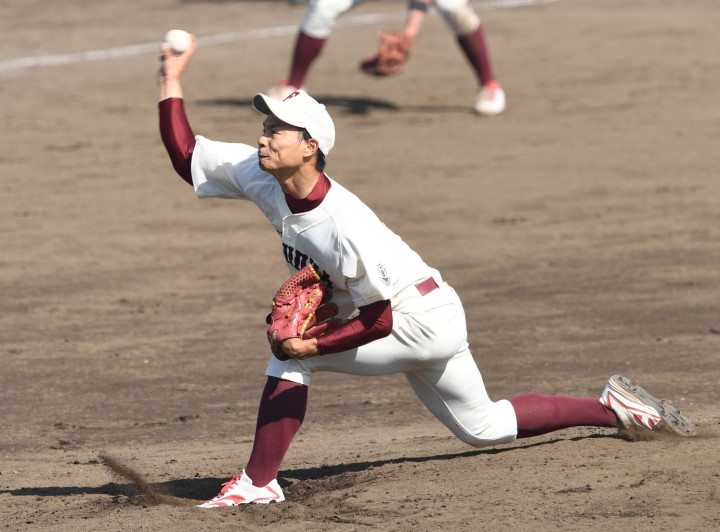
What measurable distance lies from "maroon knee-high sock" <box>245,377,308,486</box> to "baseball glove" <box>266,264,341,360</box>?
166 mm

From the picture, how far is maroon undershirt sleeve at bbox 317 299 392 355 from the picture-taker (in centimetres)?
408

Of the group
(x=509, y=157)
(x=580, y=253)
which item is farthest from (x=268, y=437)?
(x=509, y=157)

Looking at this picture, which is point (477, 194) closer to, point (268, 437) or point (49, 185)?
point (49, 185)

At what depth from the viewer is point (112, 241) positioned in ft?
27.7

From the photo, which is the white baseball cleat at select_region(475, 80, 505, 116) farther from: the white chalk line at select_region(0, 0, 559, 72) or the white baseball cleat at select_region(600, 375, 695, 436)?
the white baseball cleat at select_region(600, 375, 695, 436)

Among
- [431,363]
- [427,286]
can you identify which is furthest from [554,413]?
[427,286]

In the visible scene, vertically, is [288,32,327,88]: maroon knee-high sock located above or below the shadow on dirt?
above

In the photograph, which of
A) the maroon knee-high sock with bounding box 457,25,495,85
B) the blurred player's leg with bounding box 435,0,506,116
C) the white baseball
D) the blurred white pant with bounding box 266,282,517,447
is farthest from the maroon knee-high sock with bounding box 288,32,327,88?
the blurred white pant with bounding box 266,282,517,447

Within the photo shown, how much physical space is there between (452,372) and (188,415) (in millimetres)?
1917

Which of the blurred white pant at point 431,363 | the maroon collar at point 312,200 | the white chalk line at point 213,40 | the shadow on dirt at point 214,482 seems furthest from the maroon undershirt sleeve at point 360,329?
→ the white chalk line at point 213,40

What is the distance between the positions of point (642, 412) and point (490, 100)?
22.0ft

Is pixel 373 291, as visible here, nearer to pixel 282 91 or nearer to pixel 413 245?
pixel 413 245

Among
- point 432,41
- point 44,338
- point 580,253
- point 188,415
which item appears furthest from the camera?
point 432,41

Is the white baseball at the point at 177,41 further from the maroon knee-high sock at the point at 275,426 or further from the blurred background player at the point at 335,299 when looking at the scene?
the maroon knee-high sock at the point at 275,426
